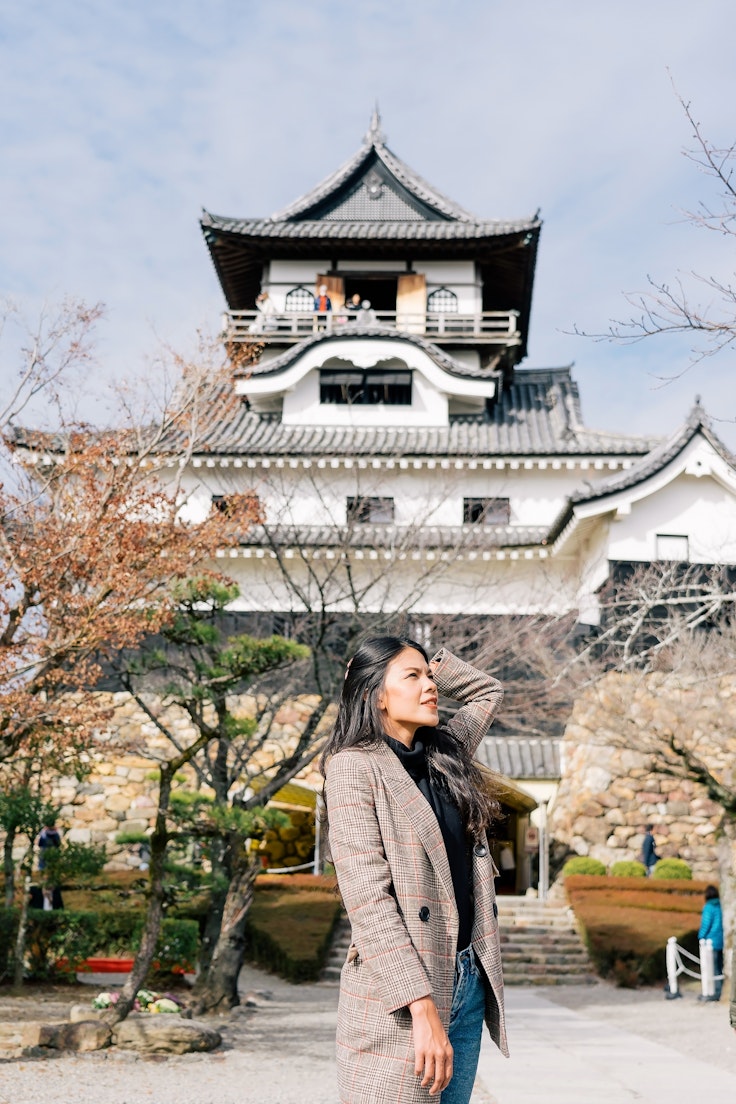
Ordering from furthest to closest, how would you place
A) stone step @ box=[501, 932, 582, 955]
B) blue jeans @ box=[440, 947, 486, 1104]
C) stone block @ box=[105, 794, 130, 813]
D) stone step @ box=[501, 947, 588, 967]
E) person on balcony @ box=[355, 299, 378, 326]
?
person on balcony @ box=[355, 299, 378, 326] < stone block @ box=[105, 794, 130, 813] < stone step @ box=[501, 932, 582, 955] < stone step @ box=[501, 947, 588, 967] < blue jeans @ box=[440, 947, 486, 1104]

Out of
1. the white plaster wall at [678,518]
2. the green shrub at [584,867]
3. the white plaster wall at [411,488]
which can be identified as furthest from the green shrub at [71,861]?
the white plaster wall at [678,518]

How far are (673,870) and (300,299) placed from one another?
16572mm

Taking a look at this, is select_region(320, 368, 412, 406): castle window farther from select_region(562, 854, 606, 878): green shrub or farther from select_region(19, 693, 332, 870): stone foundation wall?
select_region(562, 854, 606, 878): green shrub

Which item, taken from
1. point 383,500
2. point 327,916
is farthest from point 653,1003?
point 383,500

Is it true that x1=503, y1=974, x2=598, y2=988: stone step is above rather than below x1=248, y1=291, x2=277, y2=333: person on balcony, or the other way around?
below

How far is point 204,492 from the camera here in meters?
23.5

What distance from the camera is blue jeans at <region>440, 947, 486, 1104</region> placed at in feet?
8.70

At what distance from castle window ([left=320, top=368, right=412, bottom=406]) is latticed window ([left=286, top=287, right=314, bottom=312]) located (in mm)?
2860

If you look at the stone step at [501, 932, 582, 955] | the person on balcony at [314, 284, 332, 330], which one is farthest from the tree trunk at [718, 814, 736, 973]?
the person on balcony at [314, 284, 332, 330]

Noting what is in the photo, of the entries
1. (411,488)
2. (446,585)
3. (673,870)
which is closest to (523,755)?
(446,585)

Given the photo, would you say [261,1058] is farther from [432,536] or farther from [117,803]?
[117,803]

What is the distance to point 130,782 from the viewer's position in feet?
72.3

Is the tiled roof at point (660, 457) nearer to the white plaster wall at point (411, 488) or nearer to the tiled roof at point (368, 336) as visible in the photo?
the white plaster wall at point (411, 488)

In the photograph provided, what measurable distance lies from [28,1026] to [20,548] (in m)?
3.81
